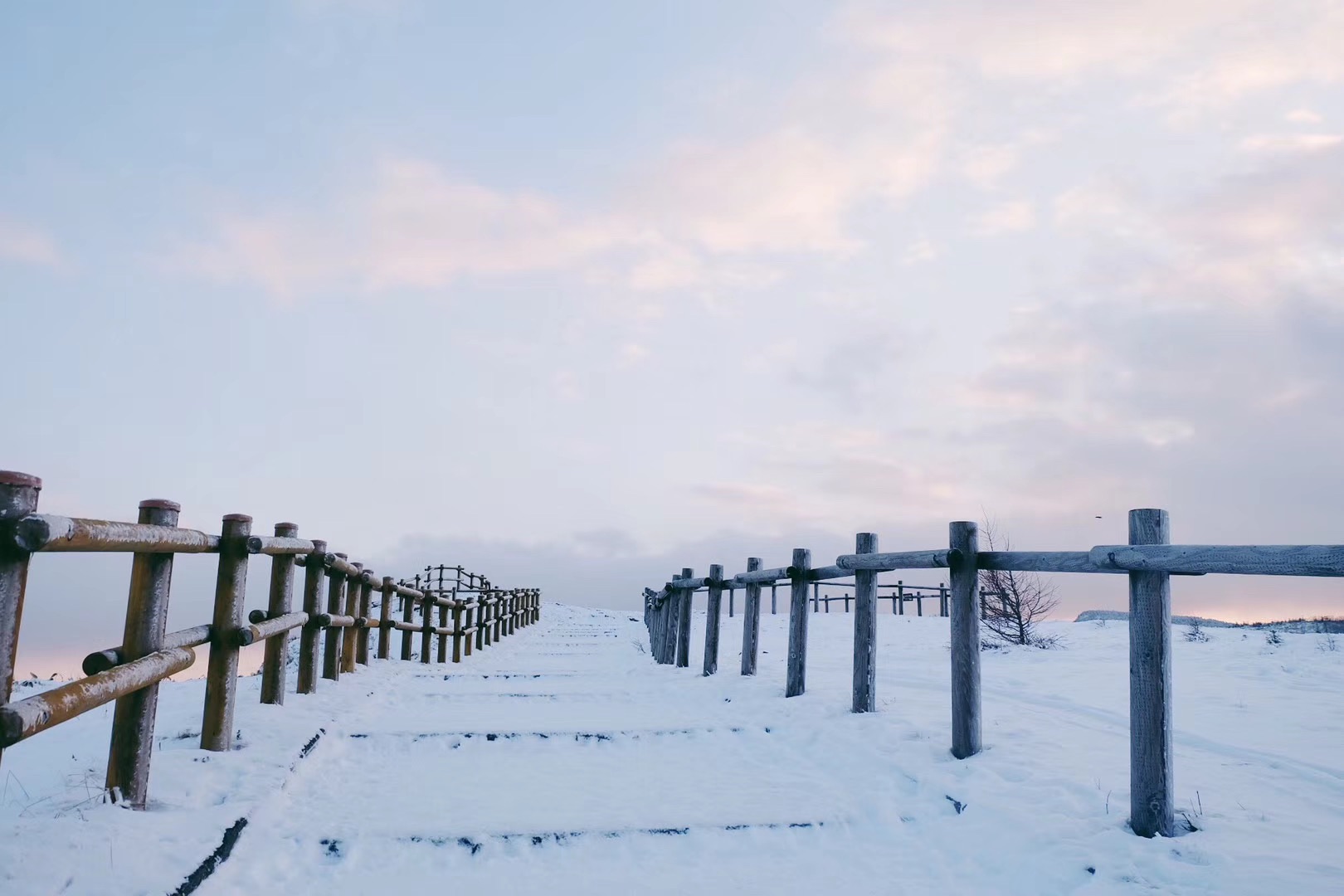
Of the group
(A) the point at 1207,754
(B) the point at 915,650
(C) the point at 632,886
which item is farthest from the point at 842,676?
(C) the point at 632,886

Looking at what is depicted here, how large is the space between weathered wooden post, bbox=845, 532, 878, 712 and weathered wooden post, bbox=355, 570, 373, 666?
5426mm

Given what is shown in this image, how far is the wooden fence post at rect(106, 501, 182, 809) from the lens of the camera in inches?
152

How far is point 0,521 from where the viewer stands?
110 inches

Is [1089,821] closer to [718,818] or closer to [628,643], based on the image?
[718,818]

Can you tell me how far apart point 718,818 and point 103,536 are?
3.03 meters

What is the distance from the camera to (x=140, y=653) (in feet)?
13.0

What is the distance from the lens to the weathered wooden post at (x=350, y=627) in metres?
9.12

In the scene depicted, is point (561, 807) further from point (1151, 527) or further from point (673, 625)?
point (673, 625)

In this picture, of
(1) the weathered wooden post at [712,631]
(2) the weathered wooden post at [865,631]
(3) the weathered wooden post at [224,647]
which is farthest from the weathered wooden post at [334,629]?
(2) the weathered wooden post at [865,631]

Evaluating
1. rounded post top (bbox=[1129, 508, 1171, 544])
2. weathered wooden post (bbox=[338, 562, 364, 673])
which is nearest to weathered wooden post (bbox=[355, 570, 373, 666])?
weathered wooden post (bbox=[338, 562, 364, 673])

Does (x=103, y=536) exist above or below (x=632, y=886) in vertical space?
above

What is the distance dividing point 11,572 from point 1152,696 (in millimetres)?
4624

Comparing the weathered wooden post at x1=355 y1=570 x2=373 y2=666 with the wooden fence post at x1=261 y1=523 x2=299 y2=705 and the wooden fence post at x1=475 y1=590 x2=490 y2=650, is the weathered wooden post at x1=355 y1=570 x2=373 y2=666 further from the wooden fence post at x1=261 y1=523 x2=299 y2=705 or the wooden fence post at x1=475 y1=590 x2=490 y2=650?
the wooden fence post at x1=475 y1=590 x2=490 y2=650

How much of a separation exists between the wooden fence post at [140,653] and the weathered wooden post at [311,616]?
328 cm
